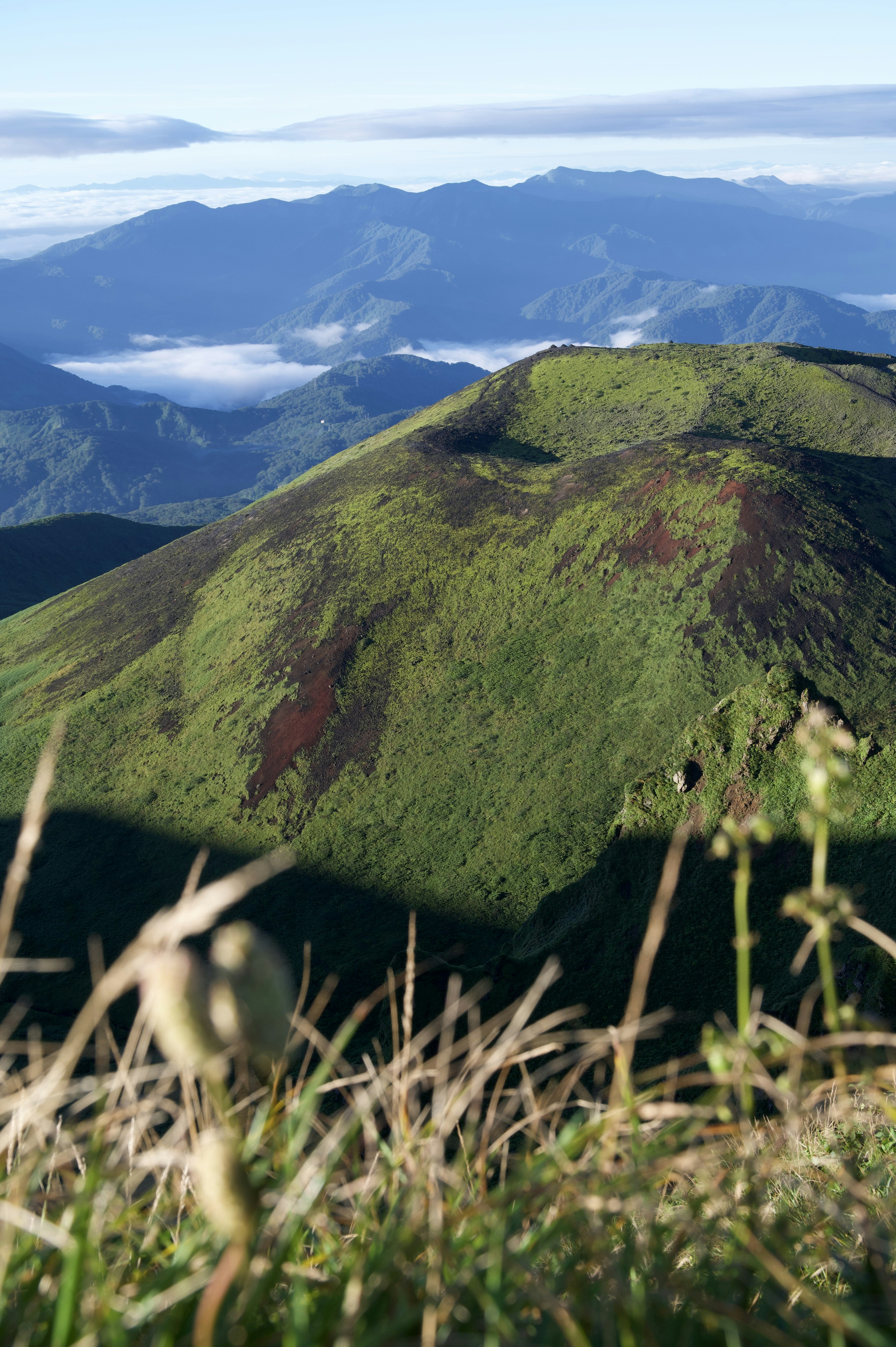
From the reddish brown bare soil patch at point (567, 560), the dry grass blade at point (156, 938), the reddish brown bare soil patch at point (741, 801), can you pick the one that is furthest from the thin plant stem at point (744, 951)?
the reddish brown bare soil patch at point (567, 560)

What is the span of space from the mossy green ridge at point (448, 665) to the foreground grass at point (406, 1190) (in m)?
22.9

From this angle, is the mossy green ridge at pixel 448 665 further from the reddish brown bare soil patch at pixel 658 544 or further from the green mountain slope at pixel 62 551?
the green mountain slope at pixel 62 551

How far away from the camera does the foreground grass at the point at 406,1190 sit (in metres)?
2.12

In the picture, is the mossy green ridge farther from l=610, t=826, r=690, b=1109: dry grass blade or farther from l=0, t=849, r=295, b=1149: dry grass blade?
l=0, t=849, r=295, b=1149: dry grass blade

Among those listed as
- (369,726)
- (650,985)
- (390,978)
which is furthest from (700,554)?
(390,978)

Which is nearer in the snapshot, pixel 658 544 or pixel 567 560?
pixel 658 544

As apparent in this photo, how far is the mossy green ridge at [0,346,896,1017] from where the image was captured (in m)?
40.7

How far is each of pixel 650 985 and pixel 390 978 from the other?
18.8m

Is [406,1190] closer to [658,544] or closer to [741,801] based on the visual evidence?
[741,801]

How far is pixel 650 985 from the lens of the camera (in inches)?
858

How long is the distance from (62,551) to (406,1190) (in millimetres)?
140640

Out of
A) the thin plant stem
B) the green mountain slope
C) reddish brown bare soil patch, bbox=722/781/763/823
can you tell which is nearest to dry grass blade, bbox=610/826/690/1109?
the thin plant stem

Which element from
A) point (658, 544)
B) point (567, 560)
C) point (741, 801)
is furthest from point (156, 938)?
point (567, 560)

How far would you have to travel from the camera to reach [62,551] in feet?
432
